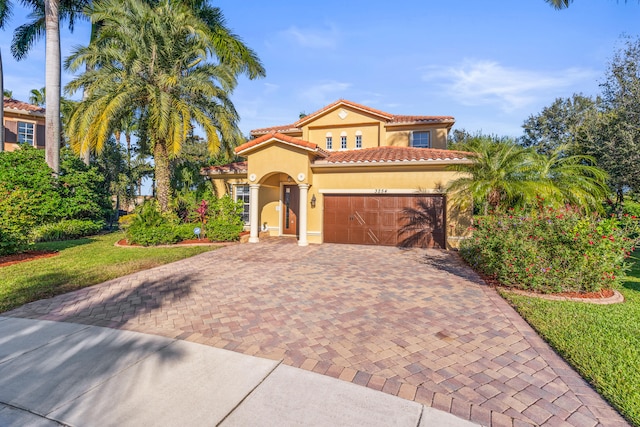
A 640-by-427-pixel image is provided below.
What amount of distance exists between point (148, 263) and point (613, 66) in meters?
23.6

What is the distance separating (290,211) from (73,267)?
10028 millimetres

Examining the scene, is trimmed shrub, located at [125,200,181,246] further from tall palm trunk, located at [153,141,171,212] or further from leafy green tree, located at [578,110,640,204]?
leafy green tree, located at [578,110,640,204]

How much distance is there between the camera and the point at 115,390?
10.9 feet

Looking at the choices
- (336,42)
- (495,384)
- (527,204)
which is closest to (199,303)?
(495,384)

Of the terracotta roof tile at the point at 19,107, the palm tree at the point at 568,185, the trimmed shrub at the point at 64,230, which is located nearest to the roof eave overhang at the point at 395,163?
the palm tree at the point at 568,185

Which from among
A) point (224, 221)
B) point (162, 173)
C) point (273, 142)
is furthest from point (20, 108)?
point (273, 142)

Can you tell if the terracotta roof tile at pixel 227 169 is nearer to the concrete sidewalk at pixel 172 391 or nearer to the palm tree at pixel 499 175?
the palm tree at pixel 499 175

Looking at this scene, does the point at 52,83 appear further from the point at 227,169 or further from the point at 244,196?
the point at 244,196

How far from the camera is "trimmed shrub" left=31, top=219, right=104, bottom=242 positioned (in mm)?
14250

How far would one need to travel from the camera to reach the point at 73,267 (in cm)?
915

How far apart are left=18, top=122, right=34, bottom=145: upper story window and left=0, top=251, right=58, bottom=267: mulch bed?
727 inches

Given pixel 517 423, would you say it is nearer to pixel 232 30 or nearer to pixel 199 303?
pixel 199 303

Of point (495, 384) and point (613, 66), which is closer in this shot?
point (495, 384)

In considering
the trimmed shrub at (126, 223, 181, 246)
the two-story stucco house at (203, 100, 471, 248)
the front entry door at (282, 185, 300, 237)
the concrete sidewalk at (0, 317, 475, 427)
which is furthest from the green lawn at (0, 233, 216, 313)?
the front entry door at (282, 185, 300, 237)
